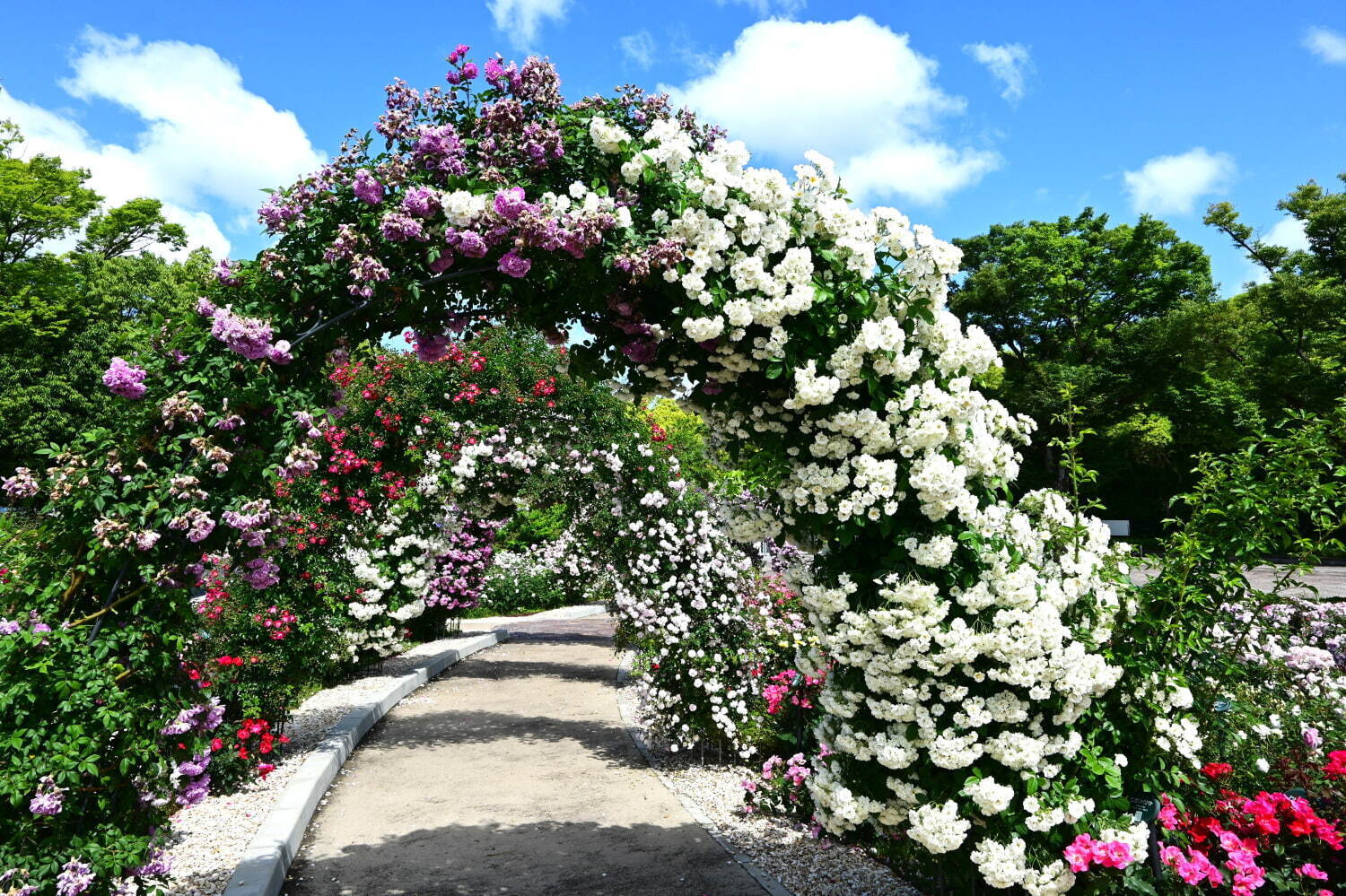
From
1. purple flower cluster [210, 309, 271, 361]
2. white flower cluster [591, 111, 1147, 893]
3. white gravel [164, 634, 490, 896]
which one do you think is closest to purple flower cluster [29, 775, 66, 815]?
white gravel [164, 634, 490, 896]

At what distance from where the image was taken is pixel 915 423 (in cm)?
359

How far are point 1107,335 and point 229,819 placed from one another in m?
34.2

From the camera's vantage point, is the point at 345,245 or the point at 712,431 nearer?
the point at 345,245

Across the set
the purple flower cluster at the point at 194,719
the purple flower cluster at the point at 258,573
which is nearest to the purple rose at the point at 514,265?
the purple flower cluster at the point at 258,573

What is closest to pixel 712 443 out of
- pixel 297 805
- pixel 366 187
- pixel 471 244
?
pixel 471 244

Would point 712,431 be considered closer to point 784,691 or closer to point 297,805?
point 784,691

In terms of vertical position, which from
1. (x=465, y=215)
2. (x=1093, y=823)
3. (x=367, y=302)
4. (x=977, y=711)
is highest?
(x=465, y=215)

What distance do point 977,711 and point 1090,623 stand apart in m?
0.73

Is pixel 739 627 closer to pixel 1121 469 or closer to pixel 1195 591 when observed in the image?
pixel 1195 591

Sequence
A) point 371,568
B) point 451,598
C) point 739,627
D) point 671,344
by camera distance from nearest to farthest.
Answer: point 671,344
point 739,627
point 371,568
point 451,598

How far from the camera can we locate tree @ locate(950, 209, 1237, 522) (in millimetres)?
29562

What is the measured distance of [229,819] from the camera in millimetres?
6047

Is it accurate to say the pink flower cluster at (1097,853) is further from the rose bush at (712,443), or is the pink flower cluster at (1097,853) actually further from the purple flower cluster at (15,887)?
the purple flower cluster at (15,887)

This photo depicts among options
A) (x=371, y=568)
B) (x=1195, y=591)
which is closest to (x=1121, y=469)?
(x=371, y=568)
